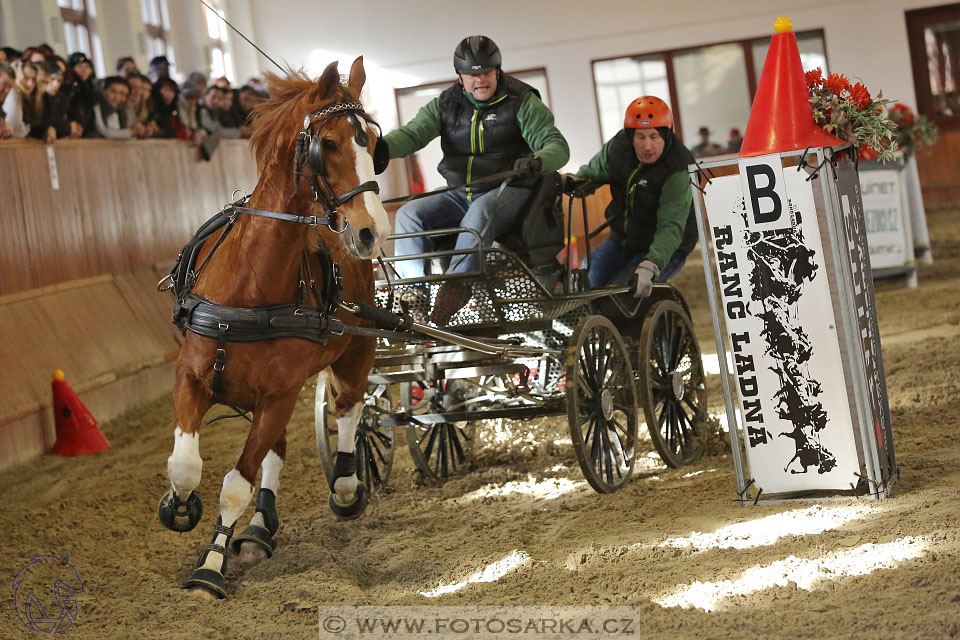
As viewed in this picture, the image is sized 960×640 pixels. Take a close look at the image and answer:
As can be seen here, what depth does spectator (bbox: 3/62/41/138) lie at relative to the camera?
27.9 ft

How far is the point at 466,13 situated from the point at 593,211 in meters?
7.05

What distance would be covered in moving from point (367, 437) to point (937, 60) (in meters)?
16.4

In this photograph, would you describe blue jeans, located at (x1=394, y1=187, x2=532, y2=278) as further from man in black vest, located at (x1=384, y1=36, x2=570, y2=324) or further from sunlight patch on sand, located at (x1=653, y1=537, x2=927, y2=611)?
sunlight patch on sand, located at (x1=653, y1=537, x2=927, y2=611)

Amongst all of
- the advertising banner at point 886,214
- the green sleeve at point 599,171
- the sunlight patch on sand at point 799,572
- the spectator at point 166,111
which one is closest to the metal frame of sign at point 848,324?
the sunlight patch on sand at point 799,572

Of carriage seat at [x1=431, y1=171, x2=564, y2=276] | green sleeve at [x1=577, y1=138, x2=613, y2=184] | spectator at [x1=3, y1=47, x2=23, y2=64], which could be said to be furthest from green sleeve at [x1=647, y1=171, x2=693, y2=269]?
spectator at [x1=3, y1=47, x2=23, y2=64]

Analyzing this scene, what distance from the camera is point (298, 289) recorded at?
3.88 meters

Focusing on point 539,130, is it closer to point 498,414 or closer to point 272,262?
point 498,414

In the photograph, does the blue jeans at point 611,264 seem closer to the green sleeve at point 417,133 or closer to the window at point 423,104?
the green sleeve at point 417,133

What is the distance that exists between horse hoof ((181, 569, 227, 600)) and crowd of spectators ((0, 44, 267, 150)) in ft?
13.1

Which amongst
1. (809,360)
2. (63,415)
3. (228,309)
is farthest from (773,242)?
(63,415)

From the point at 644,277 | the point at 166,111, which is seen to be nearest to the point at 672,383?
the point at 644,277

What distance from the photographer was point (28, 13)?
1246cm

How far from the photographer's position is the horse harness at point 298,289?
3.65 meters

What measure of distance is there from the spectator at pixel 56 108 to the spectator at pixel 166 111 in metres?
1.74
